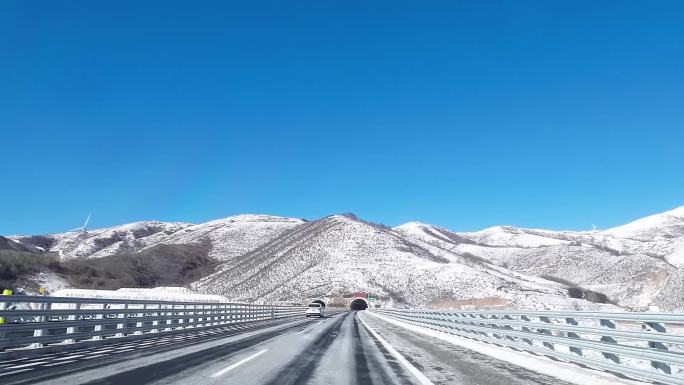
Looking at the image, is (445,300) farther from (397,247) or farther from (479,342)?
(479,342)

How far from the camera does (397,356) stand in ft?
49.0

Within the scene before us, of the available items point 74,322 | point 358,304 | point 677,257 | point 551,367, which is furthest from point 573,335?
point 677,257

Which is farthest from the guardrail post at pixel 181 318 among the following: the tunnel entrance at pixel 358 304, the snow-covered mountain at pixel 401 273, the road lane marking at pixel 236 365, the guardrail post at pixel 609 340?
the tunnel entrance at pixel 358 304

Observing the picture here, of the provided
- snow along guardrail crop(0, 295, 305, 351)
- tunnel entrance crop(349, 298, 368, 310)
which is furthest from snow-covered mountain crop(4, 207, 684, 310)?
snow along guardrail crop(0, 295, 305, 351)

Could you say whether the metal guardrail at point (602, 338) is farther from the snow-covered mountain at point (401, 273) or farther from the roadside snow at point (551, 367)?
the snow-covered mountain at point (401, 273)

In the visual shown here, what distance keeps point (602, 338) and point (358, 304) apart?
350 ft

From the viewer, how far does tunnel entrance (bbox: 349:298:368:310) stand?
112 meters

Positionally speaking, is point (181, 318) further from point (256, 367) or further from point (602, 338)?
point (602, 338)

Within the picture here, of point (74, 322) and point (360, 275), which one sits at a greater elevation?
point (360, 275)

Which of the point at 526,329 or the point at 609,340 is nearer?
the point at 609,340

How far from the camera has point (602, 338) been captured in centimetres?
1016

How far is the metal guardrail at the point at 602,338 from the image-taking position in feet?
26.1

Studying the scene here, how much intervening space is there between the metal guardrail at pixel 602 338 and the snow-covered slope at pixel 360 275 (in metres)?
85.3

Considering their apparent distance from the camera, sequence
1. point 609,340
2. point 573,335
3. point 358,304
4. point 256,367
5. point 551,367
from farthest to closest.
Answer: point 358,304, point 256,367, point 573,335, point 551,367, point 609,340
